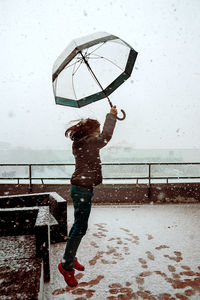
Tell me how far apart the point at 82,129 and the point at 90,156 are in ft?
0.87

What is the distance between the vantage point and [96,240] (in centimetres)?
352

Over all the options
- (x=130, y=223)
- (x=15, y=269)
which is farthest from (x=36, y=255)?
(x=130, y=223)

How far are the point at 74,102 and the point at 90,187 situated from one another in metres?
1.09

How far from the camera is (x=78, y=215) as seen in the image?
2111 mm

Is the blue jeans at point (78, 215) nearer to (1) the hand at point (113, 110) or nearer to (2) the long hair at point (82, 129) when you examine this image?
(2) the long hair at point (82, 129)

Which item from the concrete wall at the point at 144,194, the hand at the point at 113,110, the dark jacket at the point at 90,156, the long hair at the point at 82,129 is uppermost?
the hand at the point at 113,110

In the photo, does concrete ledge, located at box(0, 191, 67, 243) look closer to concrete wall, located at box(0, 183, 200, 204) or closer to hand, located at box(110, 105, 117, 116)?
hand, located at box(110, 105, 117, 116)

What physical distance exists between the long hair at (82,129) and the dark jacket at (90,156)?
0.05m

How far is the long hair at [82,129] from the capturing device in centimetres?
211

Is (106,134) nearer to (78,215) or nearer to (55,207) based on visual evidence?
(78,215)

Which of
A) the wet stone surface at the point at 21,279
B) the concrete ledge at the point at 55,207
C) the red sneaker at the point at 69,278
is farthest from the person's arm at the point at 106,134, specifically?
the concrete ledge at the point at 55,207

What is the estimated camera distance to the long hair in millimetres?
2109

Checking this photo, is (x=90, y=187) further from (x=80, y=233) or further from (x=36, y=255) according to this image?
(x=36, y=255)

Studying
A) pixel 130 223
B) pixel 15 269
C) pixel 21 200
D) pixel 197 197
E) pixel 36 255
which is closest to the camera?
pixel 15 269
